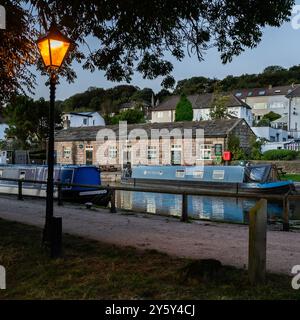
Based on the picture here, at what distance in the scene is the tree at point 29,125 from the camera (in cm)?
4994

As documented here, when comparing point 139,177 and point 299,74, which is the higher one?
point 299,74

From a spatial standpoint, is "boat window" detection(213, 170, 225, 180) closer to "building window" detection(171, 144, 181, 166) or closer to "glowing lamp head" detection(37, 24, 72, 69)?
"building window" detection(171, 144, 181, 166)

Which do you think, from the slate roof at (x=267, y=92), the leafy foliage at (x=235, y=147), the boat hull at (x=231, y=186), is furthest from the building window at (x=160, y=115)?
the boat hull at (x=231, y=186)

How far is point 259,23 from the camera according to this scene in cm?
754

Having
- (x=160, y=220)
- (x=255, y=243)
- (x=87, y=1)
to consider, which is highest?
(x=87, y=1)

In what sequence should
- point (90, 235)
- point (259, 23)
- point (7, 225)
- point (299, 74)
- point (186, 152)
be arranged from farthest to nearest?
point (299, 74) → point (186, 152) → point (7, 225) → point (90, 235) → point (259, 23)

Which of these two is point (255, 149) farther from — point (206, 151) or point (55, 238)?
point (55, 238)

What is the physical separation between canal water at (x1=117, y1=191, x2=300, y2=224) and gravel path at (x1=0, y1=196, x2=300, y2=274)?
191 inches

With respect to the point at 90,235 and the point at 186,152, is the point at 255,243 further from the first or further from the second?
the point at 186,152

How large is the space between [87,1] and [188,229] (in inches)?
211

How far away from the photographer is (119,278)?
540cm

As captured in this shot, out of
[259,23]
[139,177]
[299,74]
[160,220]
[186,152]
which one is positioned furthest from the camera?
[299,74]

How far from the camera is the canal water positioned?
17062 millimetres
